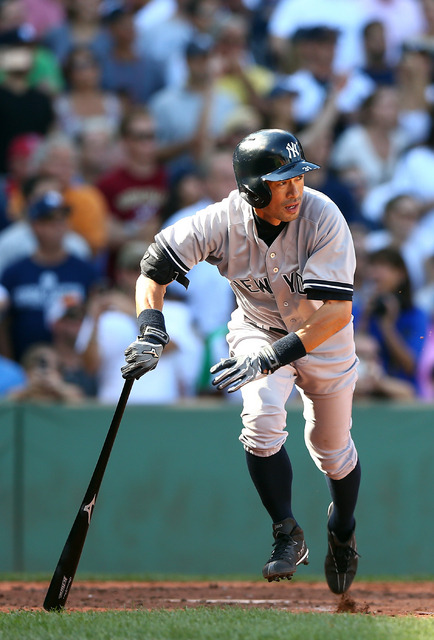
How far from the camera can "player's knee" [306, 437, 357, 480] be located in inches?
207

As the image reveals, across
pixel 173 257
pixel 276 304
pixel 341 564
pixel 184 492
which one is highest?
pixel 173 257

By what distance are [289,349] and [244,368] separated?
22cm

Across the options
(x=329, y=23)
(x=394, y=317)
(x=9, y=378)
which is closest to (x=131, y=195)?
(x=9, y=378)

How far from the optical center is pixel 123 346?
311 inches

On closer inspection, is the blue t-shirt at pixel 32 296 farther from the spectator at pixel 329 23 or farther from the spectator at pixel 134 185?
the spectator at pixel 329 23

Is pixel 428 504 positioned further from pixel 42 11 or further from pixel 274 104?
Answer: pixel 42 11

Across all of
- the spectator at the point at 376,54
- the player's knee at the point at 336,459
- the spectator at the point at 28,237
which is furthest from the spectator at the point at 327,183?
the player's knee at the point at 336,459

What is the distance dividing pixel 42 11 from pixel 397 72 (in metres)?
3.74

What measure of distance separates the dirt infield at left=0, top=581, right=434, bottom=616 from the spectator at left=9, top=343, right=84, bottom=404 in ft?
4.50

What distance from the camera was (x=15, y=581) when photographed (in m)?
7.12

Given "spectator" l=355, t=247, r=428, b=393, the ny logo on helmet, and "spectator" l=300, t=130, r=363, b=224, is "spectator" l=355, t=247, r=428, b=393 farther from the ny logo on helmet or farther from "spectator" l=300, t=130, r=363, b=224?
the ny logo on helmet

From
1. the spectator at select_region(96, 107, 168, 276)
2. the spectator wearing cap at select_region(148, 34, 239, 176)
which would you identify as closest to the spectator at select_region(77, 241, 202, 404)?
the spectator at select_region(96, 107, 168, 276)

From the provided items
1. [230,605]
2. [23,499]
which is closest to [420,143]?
[23,499]

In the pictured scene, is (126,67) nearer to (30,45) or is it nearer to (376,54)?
(30,45)
